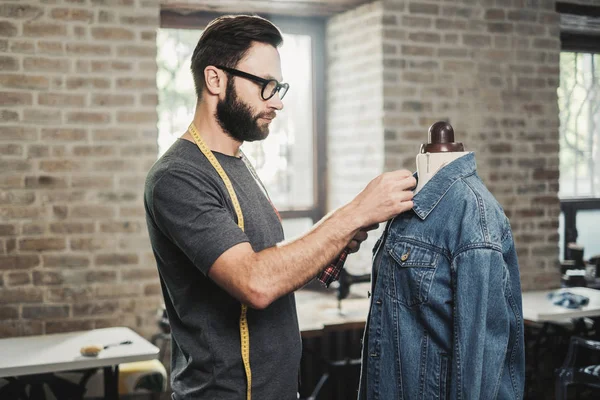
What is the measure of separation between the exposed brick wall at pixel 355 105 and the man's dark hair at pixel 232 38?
8.00 ft

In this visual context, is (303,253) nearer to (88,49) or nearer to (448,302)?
(448,302)

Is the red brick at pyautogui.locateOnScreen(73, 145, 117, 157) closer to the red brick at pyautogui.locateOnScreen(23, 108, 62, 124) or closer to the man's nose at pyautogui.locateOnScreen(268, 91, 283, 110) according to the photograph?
the red brick at pyautogui.locateOnScreen(23, 108, 62, 124)

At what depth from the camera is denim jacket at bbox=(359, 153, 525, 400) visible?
1771 millimetres

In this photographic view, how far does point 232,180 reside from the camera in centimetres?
201

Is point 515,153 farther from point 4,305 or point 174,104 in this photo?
point 4,305

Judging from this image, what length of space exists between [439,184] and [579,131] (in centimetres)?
458

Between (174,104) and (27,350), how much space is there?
191 cm

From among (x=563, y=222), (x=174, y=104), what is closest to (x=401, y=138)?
(x=174, y=104)

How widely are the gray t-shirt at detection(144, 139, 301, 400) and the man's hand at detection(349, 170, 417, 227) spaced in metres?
0.30

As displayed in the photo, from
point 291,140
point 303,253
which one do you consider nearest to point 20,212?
point 291,140

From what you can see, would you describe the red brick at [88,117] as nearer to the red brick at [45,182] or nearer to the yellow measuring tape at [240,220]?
the red brick at [45,182]

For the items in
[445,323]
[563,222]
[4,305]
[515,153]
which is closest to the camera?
[445,323]

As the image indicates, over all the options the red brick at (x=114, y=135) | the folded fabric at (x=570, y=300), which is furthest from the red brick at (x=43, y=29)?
the folded fabric at (x=570, y=300)

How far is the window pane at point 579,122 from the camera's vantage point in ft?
19.6
